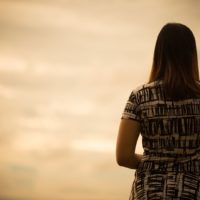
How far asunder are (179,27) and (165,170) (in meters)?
0.42

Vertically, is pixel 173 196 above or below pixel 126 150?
below

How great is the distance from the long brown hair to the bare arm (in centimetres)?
13

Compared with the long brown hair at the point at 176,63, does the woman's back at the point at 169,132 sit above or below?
below

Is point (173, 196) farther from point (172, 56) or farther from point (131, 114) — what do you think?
point (172, 56)

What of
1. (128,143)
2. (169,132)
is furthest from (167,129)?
(128,143)

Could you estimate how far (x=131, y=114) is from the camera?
138 cm

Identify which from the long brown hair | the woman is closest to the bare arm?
the woman

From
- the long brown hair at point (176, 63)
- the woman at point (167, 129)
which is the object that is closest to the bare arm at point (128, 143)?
the woman at point (167, 129)

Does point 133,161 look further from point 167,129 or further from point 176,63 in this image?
point 176,63

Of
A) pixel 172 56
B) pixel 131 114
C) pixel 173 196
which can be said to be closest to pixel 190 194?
pixel 173 196

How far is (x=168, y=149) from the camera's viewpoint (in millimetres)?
1339

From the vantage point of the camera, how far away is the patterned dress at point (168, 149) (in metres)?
1.33

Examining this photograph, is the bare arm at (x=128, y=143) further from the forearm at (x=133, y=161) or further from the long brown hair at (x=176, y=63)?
the long brown hair at (x=176, y=63)

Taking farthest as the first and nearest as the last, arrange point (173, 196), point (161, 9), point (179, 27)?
point (161, 9)
point (179, 27)
point (173, 196)
